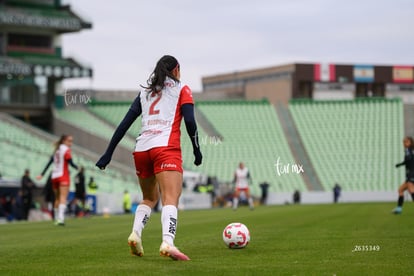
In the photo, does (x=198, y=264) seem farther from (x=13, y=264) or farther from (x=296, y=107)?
(x=296, y=107)

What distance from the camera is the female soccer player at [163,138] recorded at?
34.2 feet

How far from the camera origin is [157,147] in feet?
34.5

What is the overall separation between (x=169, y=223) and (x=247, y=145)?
51.3m

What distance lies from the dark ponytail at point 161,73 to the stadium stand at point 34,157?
1230 inches

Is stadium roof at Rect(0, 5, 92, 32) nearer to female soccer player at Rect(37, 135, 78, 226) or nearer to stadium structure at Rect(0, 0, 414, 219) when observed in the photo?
stadium structure at Rect(0, 0, 414, 219)

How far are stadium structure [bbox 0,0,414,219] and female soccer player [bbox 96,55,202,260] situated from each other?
3413 cm

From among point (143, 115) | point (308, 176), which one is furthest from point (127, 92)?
point (143, 115)

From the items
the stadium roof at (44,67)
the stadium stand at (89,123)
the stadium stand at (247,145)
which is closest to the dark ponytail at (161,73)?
the stadium stand at (247,145)

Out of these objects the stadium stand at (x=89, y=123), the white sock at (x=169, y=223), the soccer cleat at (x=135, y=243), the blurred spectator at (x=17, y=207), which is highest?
the stadium stand at (x=89, y=123)

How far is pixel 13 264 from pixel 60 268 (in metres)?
0.97

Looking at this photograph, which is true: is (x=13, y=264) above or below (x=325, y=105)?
below

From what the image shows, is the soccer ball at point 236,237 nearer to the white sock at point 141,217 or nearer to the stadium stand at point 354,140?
the white sock at point 141,217

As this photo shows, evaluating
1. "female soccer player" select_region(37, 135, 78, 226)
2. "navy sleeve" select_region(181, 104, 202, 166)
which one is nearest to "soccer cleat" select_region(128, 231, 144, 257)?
"navy sleeve" select_region(181, 104, 202, 166)

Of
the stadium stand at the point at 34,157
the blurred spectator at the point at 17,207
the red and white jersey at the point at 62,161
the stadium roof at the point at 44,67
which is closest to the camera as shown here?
the red and white jersey at the point at 62,161
